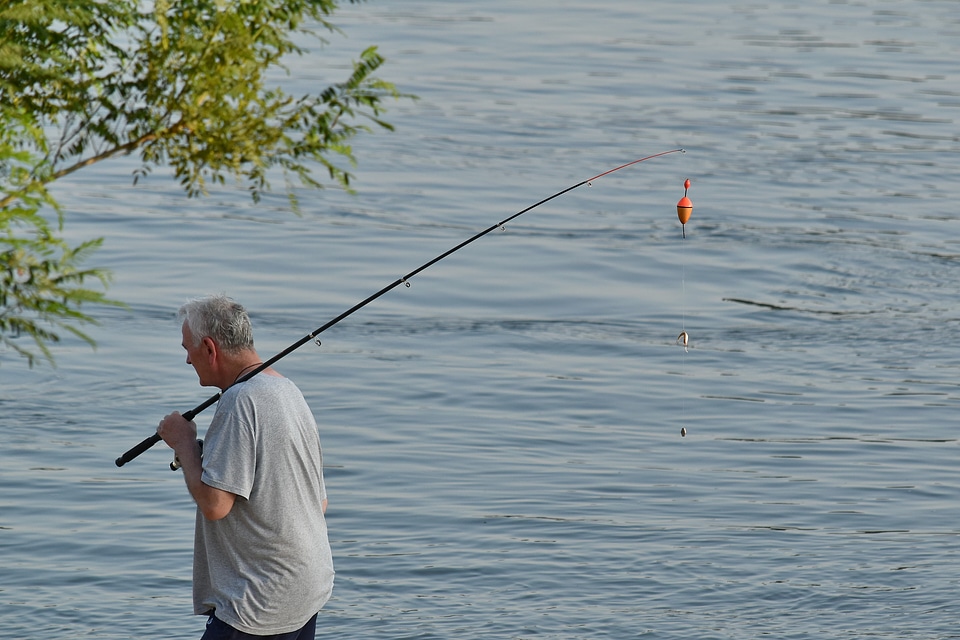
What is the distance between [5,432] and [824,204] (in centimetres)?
1203

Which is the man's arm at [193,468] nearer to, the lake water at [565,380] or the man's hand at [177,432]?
the man's hand at [177,432]

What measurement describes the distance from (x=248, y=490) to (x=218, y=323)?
55 centimetres

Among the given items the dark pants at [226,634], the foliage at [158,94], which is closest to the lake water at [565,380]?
the foliage at [158,94]

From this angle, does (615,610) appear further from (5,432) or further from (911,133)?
(911,133)

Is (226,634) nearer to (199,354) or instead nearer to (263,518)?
(263,518)

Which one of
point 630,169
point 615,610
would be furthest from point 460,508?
point 630,169

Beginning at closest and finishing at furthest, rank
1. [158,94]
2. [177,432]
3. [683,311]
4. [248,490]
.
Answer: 1. [248,490]
2. [177,432]
3. [158,94]
4. [683,311]

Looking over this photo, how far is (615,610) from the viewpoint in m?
8.41

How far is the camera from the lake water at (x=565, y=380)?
344 inches

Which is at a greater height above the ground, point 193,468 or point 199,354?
point 199,354

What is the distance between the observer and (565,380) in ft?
43.0

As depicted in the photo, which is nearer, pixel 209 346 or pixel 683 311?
pixel 209 346

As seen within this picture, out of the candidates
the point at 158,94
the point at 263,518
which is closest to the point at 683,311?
the point at 158,94

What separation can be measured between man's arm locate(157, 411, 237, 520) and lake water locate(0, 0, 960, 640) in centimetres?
357
